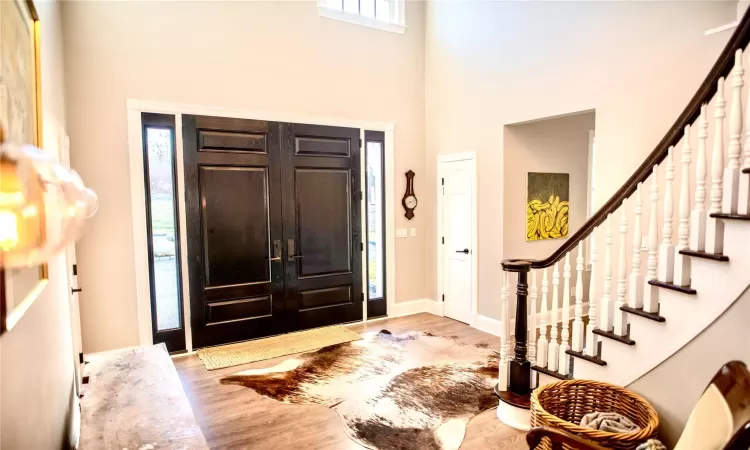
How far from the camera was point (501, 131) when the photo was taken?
484 centimetres

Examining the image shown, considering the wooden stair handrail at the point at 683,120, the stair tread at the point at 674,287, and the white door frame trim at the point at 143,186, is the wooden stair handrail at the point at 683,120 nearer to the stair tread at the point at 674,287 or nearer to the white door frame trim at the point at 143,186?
the stair tread at the point at 674,287

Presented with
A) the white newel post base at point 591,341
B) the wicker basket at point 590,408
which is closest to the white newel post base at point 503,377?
the wicker basket at point 590,408

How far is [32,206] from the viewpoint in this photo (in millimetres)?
749

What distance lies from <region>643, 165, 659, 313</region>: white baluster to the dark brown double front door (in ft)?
11.6

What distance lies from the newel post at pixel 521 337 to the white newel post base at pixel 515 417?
114mm

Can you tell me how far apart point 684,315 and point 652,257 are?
0.32 meters

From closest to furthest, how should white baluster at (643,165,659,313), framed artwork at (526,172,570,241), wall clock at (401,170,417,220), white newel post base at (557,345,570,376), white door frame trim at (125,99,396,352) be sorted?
1. white baluster at (643,165,659,313)
2. white newel post base at (557,345,570,376)
3. white door frame trim at (125,99,396,352)
4. framed artwork at (526,172,570,241)
5. wall clock at (401,170,417,220)

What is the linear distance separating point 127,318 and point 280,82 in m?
2.94

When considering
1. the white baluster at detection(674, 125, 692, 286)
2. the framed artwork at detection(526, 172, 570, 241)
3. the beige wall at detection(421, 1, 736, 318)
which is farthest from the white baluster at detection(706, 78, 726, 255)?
the framed artwork at detection(526, 172, 570, 241)

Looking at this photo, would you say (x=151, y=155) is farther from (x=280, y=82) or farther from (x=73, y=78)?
(x=280, y=82)

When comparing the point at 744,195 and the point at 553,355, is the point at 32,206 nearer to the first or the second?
the point at 744,195

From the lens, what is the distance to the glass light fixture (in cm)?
→ 68

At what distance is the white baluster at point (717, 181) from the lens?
2031 millimetres

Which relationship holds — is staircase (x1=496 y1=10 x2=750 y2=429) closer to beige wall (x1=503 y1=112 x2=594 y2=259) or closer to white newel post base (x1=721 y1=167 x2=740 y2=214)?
white newel post base (x1=721 y1=167 x2=740 y2=214)
